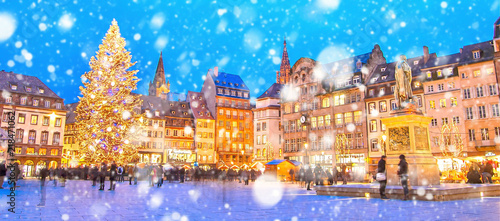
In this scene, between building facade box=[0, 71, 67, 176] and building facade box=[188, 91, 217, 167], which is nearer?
building facade box=[0, 71, 67, 176]

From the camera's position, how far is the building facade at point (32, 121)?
188ft

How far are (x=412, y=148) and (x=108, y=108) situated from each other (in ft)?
72.4

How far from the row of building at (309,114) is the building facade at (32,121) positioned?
0.48ft

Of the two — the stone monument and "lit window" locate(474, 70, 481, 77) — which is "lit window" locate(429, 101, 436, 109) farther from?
the stone monument

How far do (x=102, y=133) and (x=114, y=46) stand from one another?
681 centimetres

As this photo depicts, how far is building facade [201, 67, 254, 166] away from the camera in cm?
7900

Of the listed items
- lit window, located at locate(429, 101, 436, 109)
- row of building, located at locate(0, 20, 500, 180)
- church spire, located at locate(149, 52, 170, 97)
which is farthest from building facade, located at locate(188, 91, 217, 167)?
church spire, located at locate(149, 52, 170, 97)

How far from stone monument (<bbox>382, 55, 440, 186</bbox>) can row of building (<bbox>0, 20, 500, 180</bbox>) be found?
22668 millimetres

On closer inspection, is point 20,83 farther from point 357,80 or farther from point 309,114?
Result: point 357,80

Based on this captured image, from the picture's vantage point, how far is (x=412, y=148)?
1516cm

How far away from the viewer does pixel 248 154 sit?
81438 millimetres

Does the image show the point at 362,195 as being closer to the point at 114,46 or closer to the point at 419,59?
the point at 114,46

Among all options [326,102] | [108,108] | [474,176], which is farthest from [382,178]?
[326,102]

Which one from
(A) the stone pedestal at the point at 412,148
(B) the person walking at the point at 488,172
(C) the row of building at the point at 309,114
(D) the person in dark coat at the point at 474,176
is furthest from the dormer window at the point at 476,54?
(A) the stone pedestal at the point at 412,148
